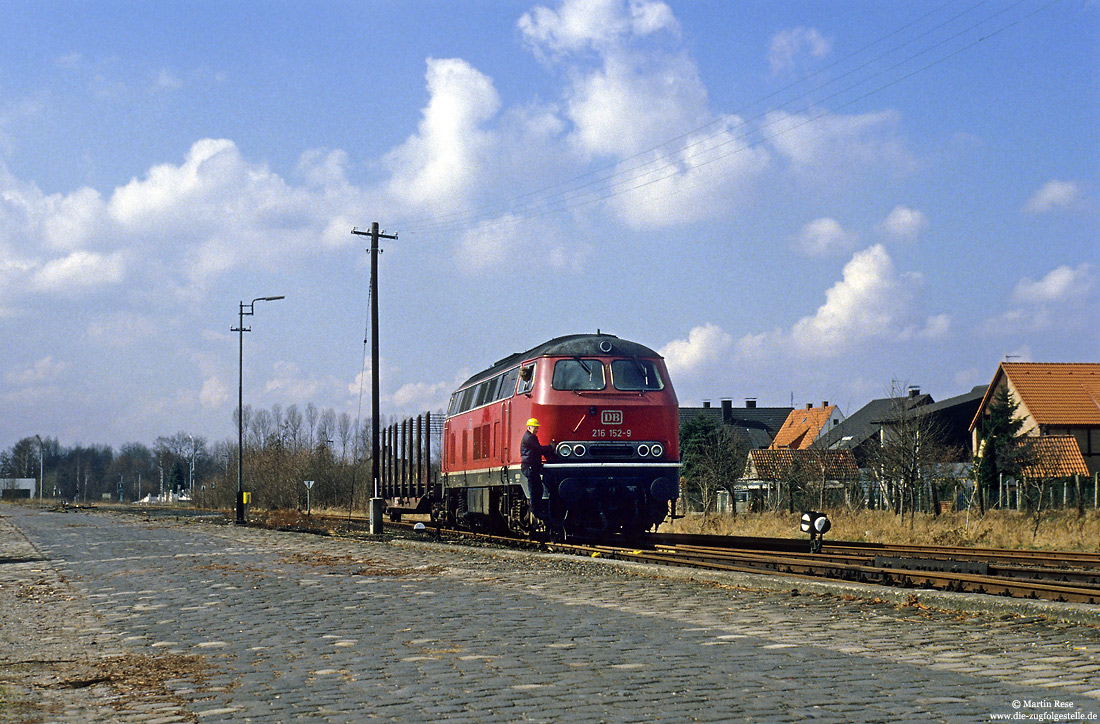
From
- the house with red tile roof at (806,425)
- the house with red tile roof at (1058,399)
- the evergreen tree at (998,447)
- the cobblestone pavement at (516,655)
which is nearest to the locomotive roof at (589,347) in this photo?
the cobblestone pavement at (516,655)

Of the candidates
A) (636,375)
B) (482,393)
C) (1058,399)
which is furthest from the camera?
(1058,399)

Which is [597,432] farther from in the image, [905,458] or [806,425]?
[806,425]

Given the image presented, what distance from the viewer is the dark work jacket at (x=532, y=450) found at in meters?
18.8

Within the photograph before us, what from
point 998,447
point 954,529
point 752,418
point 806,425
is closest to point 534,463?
point 954,529

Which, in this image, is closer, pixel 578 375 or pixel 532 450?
pixel 532 450

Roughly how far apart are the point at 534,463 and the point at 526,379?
191 centimetres

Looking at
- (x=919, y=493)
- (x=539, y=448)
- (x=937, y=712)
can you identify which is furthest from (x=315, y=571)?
(x=919, y=493)

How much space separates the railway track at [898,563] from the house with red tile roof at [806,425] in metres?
67.3

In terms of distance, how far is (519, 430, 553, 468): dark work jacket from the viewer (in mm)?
18750

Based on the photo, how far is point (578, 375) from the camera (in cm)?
1950

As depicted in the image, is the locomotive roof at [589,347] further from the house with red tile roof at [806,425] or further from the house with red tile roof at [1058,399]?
the house with red tile roof at [806,425]

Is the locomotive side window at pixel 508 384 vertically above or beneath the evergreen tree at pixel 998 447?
above

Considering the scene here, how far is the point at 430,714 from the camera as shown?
20.2 ft

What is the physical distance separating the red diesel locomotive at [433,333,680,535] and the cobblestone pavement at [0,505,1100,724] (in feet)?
15.9
